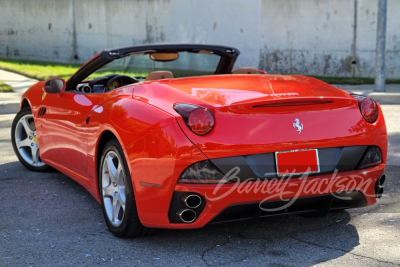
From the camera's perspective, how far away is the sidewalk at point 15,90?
37.8 ft

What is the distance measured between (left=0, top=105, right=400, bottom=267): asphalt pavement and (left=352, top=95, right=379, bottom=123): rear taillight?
30.3 inches

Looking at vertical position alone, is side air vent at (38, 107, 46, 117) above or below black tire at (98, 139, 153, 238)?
above

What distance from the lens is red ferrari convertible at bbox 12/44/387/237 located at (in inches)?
142

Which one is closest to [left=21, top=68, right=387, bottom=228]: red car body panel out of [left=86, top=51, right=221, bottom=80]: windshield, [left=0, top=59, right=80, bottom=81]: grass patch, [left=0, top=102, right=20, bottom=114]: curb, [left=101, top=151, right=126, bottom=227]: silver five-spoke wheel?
[left=101, top=151, right=126, bottom=227]: silver five-spoke wheel

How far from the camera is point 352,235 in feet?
13.4

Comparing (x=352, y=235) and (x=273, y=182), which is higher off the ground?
(x=273, y=182)

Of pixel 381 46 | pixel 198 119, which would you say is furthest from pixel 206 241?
pixel 381 46

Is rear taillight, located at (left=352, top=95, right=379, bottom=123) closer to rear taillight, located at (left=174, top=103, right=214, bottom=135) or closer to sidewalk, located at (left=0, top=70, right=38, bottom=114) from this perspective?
rear taillight, located at (left=174, top=103, right=214, bottom=135)

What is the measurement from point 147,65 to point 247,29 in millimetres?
13609

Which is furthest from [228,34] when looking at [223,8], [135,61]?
[135,61]

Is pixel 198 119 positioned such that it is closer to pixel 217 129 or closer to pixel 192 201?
pixel 217 129

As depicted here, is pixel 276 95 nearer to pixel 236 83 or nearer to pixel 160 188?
pixel 236 83

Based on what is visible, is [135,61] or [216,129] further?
[135,61]

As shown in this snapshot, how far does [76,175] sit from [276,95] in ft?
6.58
